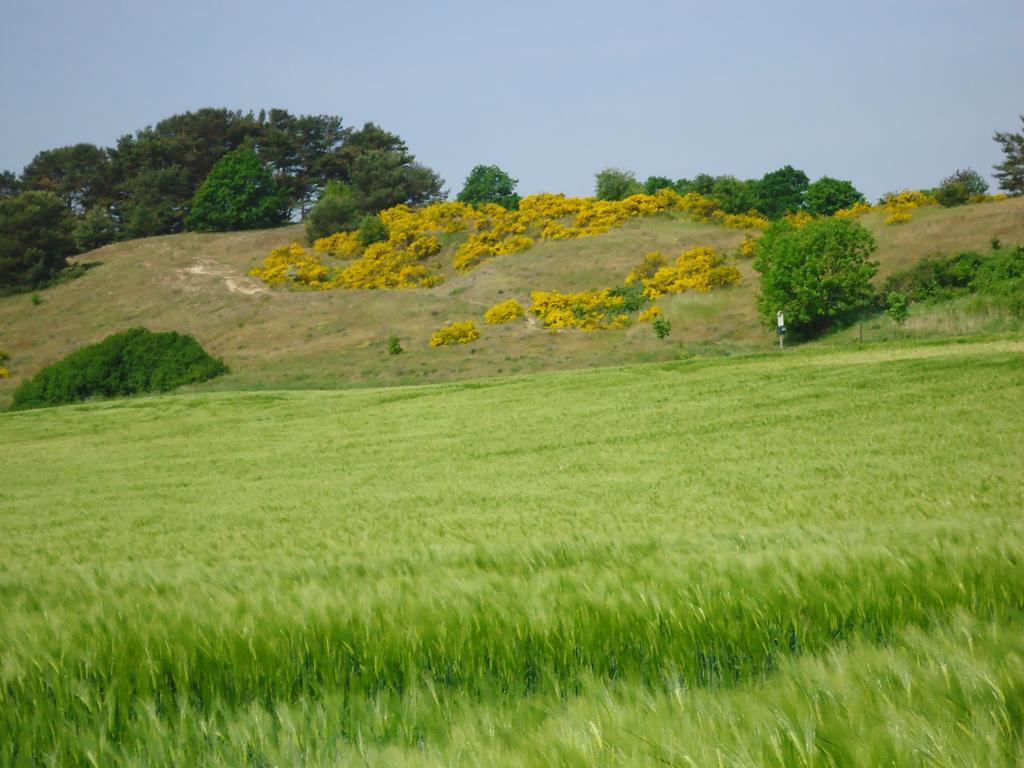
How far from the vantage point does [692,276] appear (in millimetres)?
40156

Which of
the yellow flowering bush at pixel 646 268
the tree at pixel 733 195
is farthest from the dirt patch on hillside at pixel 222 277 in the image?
the tree at pixel 733 195

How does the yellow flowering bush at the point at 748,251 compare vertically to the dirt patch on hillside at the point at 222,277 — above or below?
below

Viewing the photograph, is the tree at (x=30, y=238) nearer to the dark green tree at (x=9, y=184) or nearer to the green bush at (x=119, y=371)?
the green bush at (x=119, y=371)

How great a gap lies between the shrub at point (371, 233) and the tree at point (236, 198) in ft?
60.4

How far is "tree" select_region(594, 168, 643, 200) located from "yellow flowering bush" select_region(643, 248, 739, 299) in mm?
29495

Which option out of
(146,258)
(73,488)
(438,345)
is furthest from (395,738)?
(146,258)

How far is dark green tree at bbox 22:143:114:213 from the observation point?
260ft

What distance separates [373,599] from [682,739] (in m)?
1.75

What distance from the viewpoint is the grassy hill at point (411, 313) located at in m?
33.9

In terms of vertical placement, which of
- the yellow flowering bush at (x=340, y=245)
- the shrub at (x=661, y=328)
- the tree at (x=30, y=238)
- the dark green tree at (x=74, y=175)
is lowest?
the shrub at (x=661, y=328)

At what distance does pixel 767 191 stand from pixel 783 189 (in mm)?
1566

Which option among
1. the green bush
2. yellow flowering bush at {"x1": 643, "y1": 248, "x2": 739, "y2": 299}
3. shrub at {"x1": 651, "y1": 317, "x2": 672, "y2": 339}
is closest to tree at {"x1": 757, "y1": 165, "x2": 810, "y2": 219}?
yellow flowering bush at {"x1": 643, "y1": 248, "x2": 739, "y2": 299}

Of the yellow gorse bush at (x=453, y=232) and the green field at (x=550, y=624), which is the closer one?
the green field at (x=550, y=624)

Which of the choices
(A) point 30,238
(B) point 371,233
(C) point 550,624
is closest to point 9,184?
(A) point 30,238
